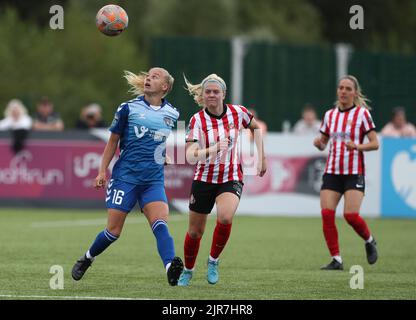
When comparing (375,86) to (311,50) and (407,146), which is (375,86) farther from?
(407,146)

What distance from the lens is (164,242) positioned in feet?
34.0

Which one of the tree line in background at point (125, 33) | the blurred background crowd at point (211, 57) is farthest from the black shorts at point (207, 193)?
the tree line in background at point (125, 33)

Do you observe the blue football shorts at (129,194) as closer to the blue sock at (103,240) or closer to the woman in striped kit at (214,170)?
the blue sock at (103,240)

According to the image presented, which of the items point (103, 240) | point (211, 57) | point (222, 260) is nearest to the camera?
point (103, 240)

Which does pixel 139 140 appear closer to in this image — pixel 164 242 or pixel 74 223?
pixel 164 242

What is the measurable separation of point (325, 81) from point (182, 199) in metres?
7.81

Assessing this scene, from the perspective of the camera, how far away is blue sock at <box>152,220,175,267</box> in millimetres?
10312

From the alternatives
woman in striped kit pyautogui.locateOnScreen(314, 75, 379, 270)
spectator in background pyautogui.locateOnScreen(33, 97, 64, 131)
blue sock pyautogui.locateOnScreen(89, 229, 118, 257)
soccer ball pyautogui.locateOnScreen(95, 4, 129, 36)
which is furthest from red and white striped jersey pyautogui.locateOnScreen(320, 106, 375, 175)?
spectator in background pyautogui.locateOnScreen(33, 97, 64, 131)

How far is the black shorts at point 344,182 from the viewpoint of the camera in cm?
1295

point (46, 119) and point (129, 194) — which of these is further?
point (46, 119)

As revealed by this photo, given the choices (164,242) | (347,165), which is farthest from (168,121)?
(347,165)

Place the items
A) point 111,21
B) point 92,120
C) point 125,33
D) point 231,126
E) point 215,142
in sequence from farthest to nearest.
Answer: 1. point 125,33
2. point 92,120
3. point 111,21
4. point 231,126
5. point 215,142

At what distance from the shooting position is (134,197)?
10.6 m

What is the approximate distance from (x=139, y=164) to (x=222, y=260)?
3.19 m
